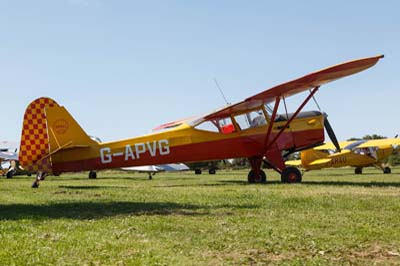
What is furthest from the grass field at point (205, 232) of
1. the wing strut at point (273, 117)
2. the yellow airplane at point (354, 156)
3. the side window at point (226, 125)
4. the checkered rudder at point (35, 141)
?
the yellow airplane at point (354, 156)

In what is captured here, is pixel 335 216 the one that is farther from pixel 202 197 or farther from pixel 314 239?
pixel 202 197

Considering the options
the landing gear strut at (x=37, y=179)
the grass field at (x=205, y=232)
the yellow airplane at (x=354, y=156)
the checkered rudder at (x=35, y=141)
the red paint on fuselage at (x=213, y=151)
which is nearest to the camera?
the grass field at (x=205, y=232)

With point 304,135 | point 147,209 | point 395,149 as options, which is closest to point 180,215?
point 147,209

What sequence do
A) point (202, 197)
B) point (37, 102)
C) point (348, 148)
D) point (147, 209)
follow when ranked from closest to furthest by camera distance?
point (147, 209) < point (202, 197) < point (37, 102) < point (348, 148)

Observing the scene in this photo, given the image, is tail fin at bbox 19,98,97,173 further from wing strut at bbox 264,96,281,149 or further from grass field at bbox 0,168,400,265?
wing strut at bbox 264,96,281,149

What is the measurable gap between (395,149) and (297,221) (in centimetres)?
2942

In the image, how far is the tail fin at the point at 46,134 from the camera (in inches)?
598

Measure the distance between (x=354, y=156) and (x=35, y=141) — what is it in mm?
20604

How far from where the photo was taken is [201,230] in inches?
250

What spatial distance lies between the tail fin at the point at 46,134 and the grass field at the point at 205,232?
5.35 meters

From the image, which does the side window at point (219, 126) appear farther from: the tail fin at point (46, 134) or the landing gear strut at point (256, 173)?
the tail fin at point (46, 134)

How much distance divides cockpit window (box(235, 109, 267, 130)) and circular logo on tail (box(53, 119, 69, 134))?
5.79 meters

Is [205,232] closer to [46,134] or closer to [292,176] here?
[46,134]

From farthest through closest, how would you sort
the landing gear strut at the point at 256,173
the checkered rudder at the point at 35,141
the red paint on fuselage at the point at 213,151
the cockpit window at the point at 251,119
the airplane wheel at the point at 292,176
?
1. the landing gear strut at the point at 256,173
2. the cockpit window at the point at 251,119
3. the airplane wheel at the point at 292,176
4. the red paint on fuselage at the point at 213,151
5. the checkered rudder at the point at 35,141
